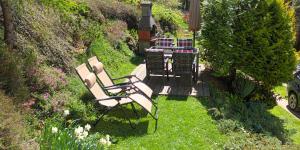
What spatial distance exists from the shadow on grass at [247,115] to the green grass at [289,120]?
1.44 ft

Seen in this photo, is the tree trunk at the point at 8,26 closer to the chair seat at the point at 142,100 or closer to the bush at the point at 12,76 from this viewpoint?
the bush at the point at 12,76

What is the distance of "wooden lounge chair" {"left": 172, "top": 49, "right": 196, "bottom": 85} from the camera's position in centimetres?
1030

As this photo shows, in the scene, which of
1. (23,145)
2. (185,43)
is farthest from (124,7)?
(23,145)

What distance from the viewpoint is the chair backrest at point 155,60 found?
10500 millimetres

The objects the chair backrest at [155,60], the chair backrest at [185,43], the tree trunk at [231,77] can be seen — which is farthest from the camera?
the chair backrest at [185,43]

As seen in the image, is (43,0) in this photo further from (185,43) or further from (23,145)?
(23,145)

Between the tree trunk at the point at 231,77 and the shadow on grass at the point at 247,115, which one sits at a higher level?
the tree trunk at the point at 231,77

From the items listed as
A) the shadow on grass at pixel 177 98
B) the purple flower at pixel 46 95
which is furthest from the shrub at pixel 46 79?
the shadow on grass at pixel 177 98

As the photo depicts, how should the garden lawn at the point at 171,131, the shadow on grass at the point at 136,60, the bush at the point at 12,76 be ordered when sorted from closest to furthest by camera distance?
the bush at the point at 12,76 → the garden lawn at the point at 171,131 → the shadow on grass at the point at 136,60

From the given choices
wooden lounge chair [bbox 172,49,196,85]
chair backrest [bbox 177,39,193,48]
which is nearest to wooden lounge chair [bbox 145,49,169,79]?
wooden lounge chair [bbox 172,49,196,85]

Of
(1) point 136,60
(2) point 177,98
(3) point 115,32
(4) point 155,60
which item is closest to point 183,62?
(4) point 155,60

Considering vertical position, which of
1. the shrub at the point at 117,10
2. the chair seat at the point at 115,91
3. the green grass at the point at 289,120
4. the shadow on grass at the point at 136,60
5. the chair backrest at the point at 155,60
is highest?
the shrub at the point at 117,10

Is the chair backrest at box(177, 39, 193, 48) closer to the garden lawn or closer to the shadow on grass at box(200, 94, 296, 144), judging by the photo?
the shadow on grass at box(200, 94, 296, 144)

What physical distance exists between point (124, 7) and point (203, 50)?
5.53 meters
